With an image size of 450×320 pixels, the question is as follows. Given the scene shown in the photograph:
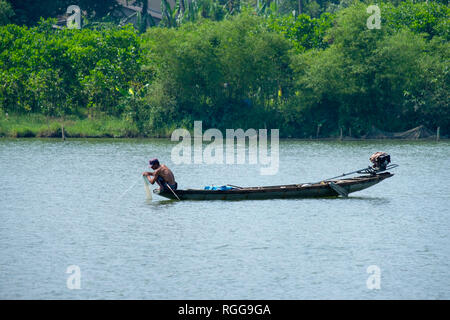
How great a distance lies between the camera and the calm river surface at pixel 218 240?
18.5m

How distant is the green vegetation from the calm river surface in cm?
2134

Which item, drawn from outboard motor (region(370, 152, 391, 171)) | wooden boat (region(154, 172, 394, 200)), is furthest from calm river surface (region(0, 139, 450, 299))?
outboard motor (region(370, 152, 391, 171))

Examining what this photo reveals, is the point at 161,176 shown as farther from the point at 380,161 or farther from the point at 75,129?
the point at 75,129

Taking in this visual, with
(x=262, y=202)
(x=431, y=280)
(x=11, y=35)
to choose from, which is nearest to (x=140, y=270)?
(x=431, y=280)

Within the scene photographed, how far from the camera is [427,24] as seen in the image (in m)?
66.3

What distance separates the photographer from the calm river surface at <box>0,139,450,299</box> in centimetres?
1845

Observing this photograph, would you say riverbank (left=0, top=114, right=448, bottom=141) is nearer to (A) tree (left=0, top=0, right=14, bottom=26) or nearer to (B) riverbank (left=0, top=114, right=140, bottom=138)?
(B) riverbank (left=0, top=114, right=140, bottom=138)

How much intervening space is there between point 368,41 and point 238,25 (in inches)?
377

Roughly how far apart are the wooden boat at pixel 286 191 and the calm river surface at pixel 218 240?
305 mm

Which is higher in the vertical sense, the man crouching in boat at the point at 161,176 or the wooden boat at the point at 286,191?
the man crouching in boat at the point at 161,176

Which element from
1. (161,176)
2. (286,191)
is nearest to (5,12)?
(161,176)

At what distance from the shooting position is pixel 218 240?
76.3ft

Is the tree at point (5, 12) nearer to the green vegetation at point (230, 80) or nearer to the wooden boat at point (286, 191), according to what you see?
the green vegetation at point (230, 80)

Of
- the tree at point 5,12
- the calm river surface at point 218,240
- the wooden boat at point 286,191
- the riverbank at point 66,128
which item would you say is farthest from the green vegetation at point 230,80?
the wooden boat at point 286,191
